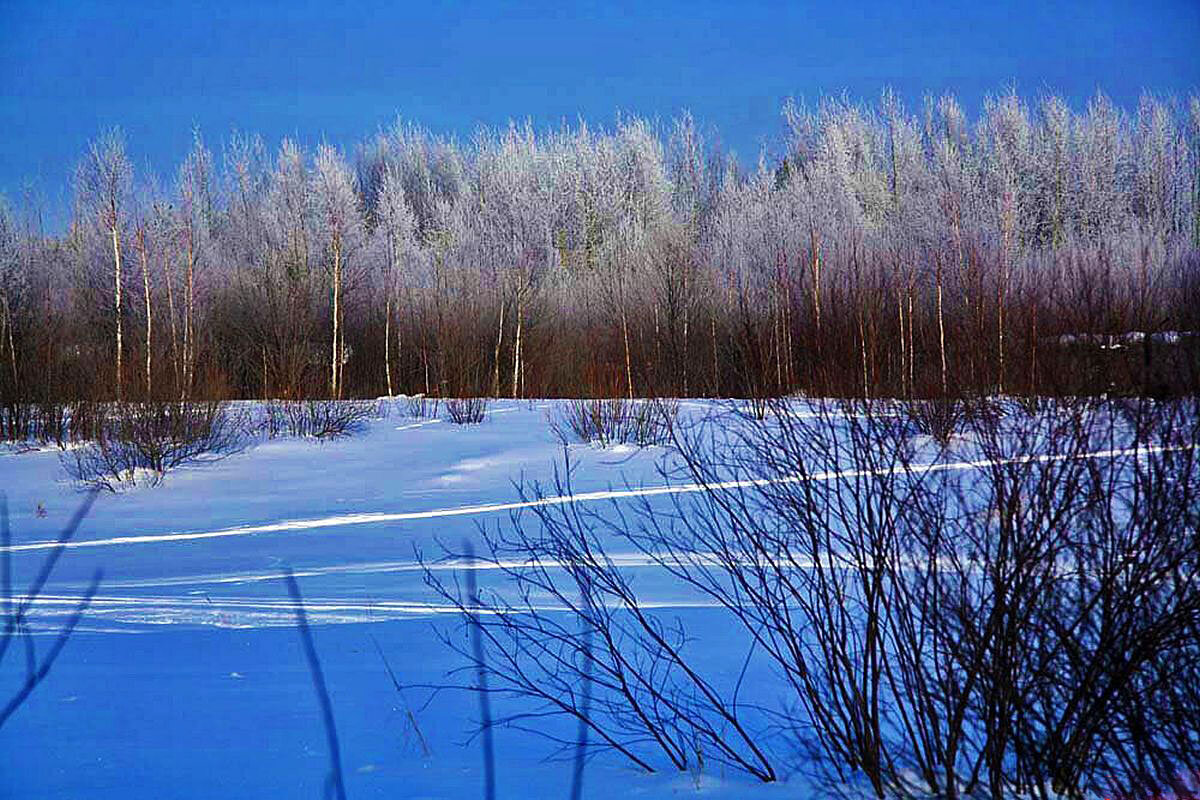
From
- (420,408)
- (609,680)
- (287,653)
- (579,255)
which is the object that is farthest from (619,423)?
(579,255)

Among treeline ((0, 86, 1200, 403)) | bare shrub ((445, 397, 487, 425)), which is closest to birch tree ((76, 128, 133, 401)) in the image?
treeline ((0, 86, 1200, 403))

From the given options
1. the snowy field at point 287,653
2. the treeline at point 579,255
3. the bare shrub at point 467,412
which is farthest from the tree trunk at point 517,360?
the snowy field at point 287,653

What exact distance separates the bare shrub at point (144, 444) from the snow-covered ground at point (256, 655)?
605 mm

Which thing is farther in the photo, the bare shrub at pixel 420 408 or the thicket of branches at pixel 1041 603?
the bare shrub at pixel 420 408

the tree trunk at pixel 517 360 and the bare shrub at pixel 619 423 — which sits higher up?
the tree trunk at pixel 517 360

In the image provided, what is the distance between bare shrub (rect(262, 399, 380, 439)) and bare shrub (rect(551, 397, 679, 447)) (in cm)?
382

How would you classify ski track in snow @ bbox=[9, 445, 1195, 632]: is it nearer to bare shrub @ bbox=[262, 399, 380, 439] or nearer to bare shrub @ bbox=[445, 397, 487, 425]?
bare shrub @ bbox=[262, 399, 380, 439]

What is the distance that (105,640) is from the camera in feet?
19.1

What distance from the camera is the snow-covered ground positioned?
13.0ft

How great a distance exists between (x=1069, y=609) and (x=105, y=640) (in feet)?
16.1

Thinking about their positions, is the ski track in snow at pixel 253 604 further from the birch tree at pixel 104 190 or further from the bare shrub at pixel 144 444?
the birch tree at pixel 104 190

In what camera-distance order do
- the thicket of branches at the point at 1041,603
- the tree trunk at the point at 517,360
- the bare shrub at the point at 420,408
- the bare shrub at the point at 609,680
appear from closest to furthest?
the thicket of branches at the point at 1041,603
the bare shrub at the point at 609,680
the bare shrub at the point at 420,408
the tree trunk at the point at 517,360

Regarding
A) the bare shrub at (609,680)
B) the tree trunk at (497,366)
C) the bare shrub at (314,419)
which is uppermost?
the tree trunk at (497,366)

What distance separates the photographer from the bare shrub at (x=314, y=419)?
16562 millimetres
